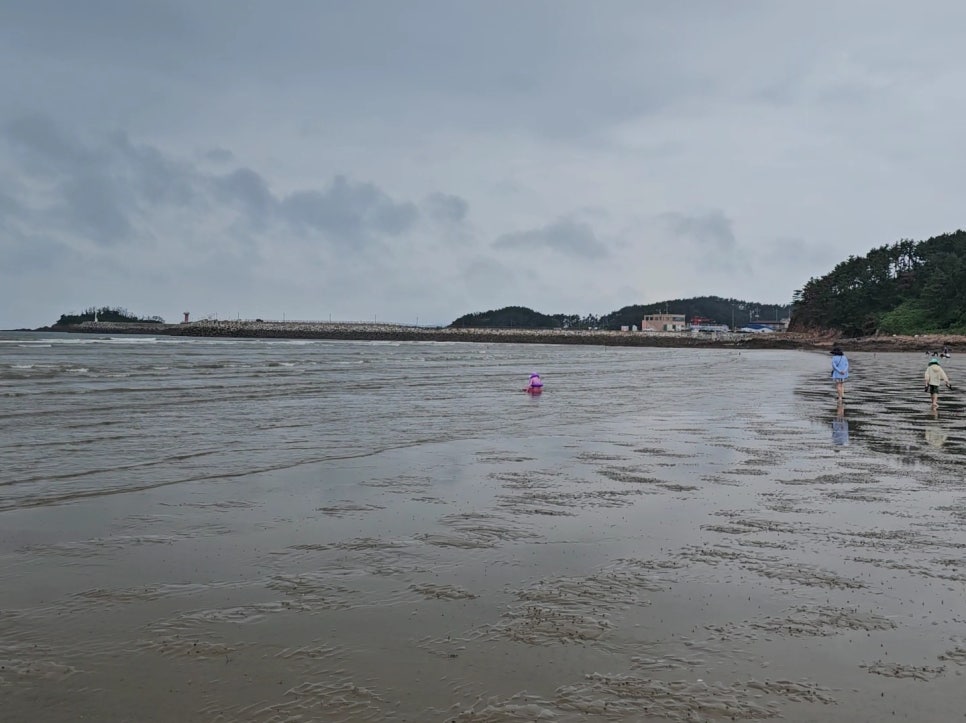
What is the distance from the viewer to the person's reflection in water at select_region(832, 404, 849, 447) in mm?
14914

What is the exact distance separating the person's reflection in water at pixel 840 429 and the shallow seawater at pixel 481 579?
31 centimetres

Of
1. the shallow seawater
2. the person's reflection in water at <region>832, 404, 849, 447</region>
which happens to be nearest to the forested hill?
the person's reflection in water at <region>832, 404, 849, 447</region>

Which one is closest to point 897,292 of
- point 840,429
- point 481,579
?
point 840,429

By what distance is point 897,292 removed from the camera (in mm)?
Result: 122250

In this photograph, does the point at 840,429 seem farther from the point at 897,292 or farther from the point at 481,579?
the point at 897,292

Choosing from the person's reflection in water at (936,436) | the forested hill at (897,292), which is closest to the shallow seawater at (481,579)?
the person's reflection in water at (936,436)

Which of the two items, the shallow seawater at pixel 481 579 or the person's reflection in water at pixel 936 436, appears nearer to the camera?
the shallow seawater at pixel 481 579

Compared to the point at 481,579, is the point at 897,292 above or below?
above

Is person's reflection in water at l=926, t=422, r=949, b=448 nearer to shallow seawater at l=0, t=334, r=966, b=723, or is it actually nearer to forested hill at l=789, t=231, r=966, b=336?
shallow seawater at l=0, t=334, r=966, b=723

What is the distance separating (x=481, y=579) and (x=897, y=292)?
13577cm

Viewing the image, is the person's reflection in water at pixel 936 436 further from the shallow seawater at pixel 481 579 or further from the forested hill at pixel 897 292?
the forested hill at pixel 897 292

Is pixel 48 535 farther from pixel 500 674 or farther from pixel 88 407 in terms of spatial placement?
pixel 88 407

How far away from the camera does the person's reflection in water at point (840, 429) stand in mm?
14914

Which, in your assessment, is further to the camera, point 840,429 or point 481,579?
point 840,429
